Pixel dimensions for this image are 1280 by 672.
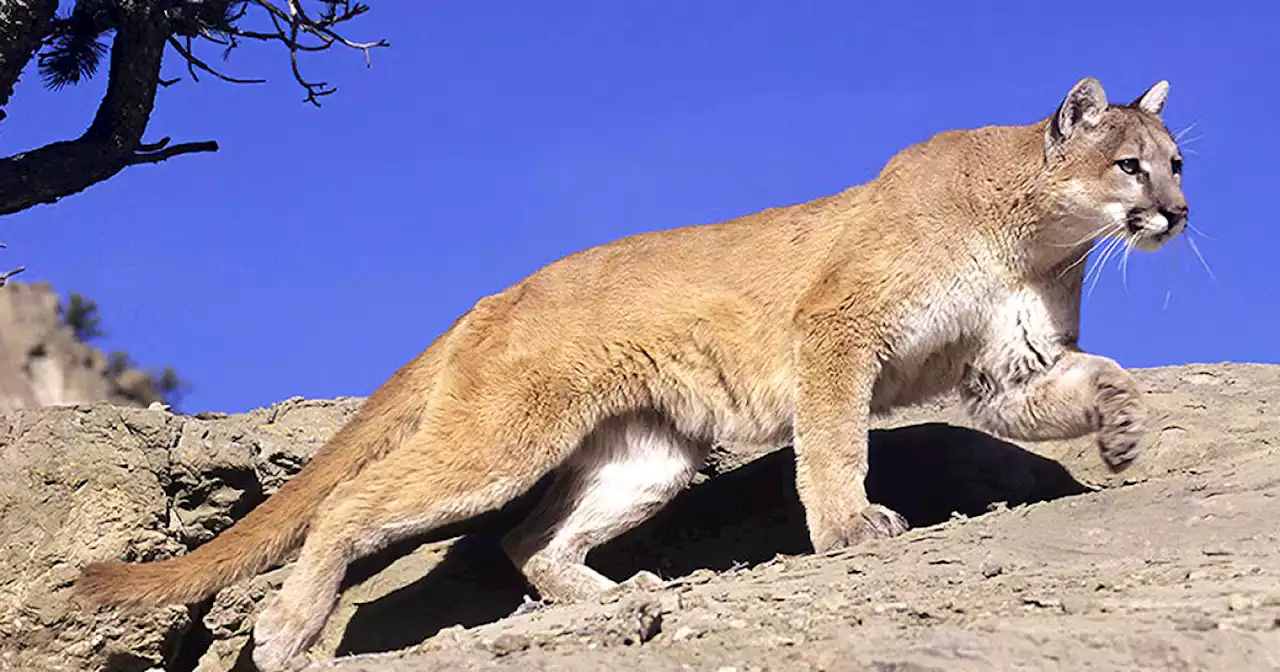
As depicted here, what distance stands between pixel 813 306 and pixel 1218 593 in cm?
→ 248

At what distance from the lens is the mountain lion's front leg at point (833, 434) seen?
587 centimetres

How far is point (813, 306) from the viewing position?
6176mm

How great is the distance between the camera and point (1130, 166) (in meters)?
6.32

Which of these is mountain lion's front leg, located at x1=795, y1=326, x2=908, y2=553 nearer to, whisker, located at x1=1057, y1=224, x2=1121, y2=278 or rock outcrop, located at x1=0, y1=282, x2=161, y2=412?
whisker, located at x1=1057, y1=224, x2=1121, y2=278

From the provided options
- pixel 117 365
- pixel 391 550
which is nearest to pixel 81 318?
pixel 117 365

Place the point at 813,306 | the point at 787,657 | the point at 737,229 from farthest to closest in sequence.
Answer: the point at 737,229, the point at 813,306, the point at 787,657

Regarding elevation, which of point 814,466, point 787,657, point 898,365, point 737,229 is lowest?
point 787,657

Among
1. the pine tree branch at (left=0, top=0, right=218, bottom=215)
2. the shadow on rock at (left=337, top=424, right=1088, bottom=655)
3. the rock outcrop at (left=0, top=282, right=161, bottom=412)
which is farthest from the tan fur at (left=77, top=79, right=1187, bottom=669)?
Result: the rock outcrop at (left=0, top=282, right=161, bottom=412)

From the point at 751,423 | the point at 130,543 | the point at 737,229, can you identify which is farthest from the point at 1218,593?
the point at 130,543

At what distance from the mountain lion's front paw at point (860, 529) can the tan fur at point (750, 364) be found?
0.01m

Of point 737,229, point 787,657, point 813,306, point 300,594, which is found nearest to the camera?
point 787,657

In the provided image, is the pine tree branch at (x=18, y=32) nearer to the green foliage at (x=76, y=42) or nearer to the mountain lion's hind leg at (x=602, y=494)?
the green foliage at (x=76, y=42)

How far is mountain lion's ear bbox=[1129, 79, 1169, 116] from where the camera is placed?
682cm

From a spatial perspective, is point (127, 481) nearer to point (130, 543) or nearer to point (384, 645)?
point (130, 543)
